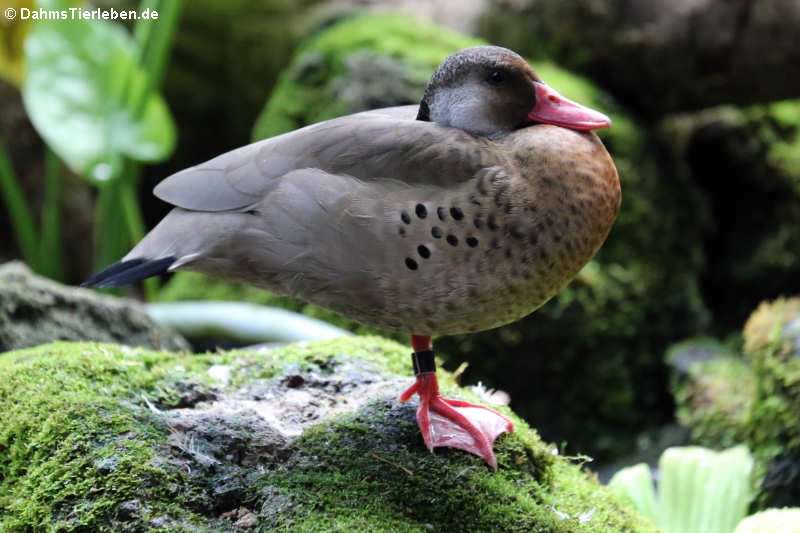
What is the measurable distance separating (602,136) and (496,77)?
290 cm

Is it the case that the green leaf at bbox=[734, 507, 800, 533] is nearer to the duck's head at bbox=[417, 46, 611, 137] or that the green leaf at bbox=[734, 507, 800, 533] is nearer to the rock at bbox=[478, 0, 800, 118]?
the duck's head at bbox=[417, 46, 611, 137]

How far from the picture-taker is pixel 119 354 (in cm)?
287

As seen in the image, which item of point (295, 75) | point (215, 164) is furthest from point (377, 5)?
point (215, 164)

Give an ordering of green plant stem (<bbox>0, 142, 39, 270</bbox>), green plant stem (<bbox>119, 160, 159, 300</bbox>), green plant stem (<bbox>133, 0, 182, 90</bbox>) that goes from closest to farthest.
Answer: green plant stem (<bbox>133, 0, 182, 90</bbox>)
green plant stem (<bbox>119, 160, 159, 300</bbox>)
green plant stem (<bbox>0, 142, 39, 270</bbox>)

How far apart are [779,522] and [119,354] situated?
2.24 m

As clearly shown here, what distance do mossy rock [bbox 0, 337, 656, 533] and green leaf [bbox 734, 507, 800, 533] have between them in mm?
328

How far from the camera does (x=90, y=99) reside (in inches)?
175

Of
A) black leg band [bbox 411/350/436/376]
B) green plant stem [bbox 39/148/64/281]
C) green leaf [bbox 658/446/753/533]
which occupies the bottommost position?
green leaf [bbox 658/446/753/533]

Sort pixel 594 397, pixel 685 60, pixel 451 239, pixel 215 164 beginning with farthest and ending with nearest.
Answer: pixel 685 60 < pixel 594 397 < pixel 215 164 < pixel 451 239

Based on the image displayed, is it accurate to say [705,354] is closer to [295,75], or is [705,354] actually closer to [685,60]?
[685,60]

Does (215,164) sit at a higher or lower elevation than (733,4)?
lower

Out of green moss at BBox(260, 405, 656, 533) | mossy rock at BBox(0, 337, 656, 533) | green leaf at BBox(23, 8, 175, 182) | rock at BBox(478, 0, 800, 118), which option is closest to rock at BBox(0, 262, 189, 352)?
mossy rock at BBox(0, 337, 656, 533)

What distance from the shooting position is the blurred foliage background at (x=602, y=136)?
177 inches

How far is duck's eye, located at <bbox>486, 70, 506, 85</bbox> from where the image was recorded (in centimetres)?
233
